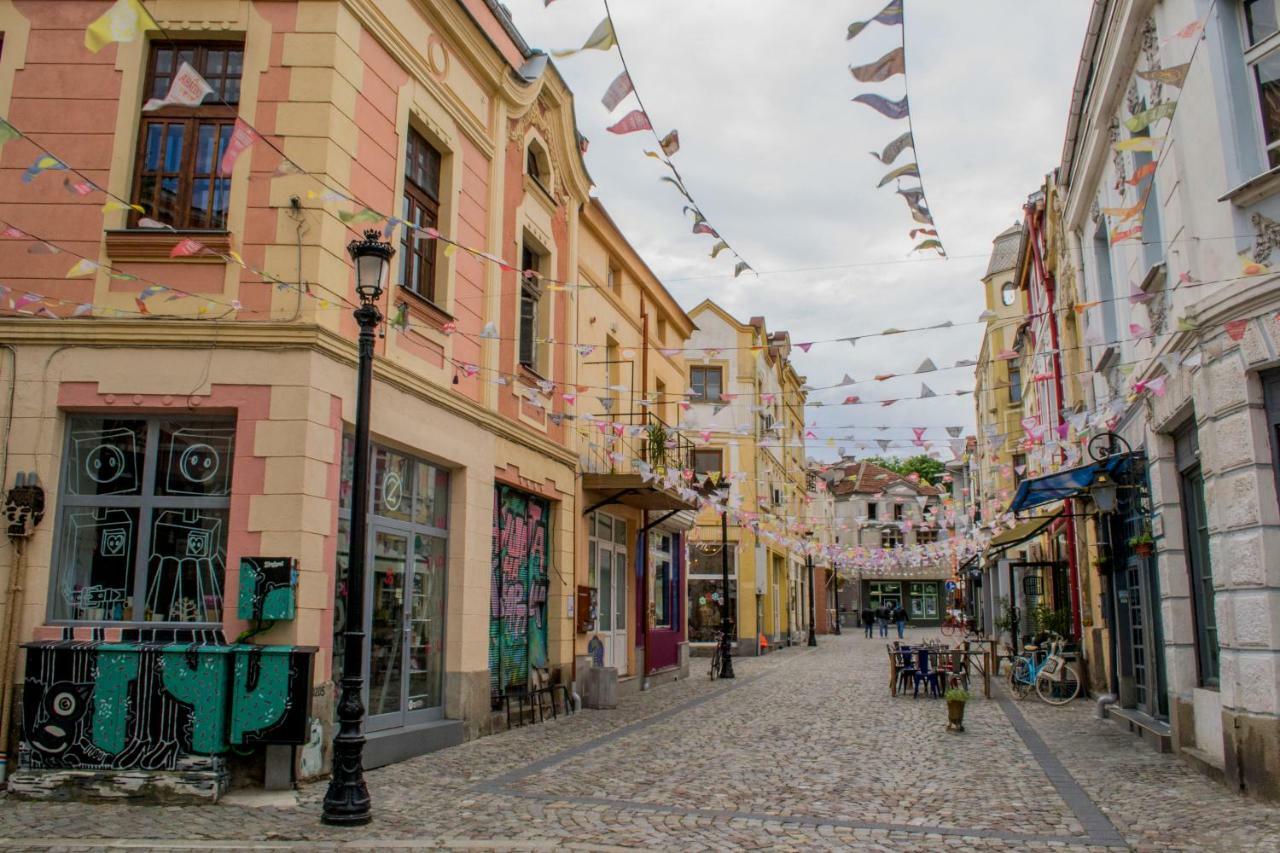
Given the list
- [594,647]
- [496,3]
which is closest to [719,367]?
[594,647]

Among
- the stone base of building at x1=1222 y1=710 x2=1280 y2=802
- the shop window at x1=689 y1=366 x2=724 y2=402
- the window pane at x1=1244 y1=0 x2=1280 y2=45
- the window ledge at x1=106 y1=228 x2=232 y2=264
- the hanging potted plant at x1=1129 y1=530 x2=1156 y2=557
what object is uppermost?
the shop window at x1=689 y1=366 x2=724 y2=402

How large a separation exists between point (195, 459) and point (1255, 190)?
29.5 feet

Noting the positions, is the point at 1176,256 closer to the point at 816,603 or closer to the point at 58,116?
the point at 58,116

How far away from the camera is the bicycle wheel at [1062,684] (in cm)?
1564

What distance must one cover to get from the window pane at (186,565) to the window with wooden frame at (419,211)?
10.6ft

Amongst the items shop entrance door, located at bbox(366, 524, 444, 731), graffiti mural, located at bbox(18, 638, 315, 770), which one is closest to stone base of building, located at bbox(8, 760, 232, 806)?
graffiti mural, located at bbox(18, 638, 315, 770)

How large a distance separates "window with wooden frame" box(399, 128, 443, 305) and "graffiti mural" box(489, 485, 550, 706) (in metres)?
2.95

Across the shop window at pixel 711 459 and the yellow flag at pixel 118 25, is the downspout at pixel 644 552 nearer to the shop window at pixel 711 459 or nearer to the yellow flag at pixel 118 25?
the yellow flag at pixel 118 25

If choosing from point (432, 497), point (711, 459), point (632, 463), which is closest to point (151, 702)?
point (432, 497)

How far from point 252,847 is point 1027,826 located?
5287 mm

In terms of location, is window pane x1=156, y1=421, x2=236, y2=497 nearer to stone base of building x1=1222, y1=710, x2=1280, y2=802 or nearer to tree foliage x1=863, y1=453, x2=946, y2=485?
stone base of building x1=1222, y1=710, x2=1280, y2=802

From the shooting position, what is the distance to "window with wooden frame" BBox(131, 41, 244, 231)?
349 inches

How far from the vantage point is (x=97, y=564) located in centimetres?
830

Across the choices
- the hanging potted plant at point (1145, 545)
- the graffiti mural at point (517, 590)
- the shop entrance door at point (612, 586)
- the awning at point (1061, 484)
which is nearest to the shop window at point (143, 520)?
the graffiti mural at point (517, 590)
